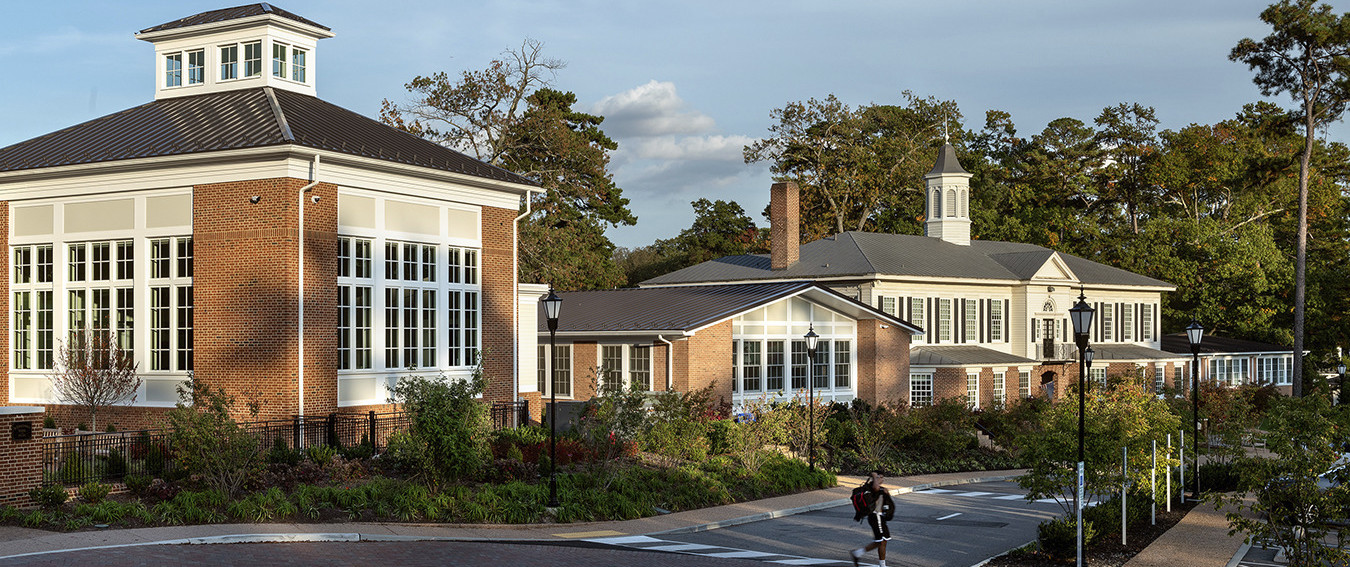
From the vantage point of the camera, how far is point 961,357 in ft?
165

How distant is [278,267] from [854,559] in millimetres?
14174

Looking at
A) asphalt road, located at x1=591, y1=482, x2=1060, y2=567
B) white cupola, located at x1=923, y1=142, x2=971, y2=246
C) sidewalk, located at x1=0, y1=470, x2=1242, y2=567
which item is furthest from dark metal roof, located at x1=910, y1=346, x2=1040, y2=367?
sidewalk, located at x1=0, y1=470, x2=1242, y2=567

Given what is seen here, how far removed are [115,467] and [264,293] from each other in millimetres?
6031

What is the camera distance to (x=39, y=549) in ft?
50.6

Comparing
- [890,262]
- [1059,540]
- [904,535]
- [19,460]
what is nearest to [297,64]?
[19,460]

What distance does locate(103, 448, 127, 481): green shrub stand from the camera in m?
19.9

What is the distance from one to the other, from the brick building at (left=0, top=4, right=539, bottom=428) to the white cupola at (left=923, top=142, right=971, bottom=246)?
104 feet

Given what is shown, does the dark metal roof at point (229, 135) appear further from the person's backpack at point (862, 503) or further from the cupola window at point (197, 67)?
the person's backpack at point (862, 503)

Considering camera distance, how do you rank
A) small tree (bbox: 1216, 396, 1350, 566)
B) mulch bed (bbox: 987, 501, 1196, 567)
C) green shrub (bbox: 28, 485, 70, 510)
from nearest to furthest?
small tree (bbox: 1216, 396, 1350, 566)
mulch bed (bbox: 987, 501, 1196, 567)
green shrub (bbox: 28, 485, 70, 510)

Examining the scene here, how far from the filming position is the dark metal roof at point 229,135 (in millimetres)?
26219

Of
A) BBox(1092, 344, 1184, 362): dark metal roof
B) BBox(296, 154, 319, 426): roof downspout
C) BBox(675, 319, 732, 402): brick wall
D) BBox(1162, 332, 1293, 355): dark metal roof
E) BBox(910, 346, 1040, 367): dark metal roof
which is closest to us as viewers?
BBox(296, 154, 319, 426): roof downspout

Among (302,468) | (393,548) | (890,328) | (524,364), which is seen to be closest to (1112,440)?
(393,548)

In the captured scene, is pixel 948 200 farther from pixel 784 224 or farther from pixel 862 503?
pixel 862 503

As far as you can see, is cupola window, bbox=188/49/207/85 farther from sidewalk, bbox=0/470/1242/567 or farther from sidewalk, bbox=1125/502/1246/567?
sidewalk, bbox=1125/502/1246/567
